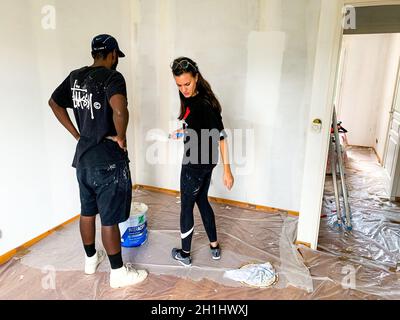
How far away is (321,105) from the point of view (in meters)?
2.06

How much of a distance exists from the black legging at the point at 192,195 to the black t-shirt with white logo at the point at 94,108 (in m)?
0.41

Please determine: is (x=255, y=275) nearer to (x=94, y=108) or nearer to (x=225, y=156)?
(x=225, y=156)

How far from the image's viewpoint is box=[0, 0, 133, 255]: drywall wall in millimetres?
2039

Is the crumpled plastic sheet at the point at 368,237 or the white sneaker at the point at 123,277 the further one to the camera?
the crumpled plastic sheet at the point at 368,237

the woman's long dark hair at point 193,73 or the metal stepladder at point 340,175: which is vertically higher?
the woman's long dark hair at point 193,73

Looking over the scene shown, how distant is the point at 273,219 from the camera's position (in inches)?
112

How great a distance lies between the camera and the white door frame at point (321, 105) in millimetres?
1911

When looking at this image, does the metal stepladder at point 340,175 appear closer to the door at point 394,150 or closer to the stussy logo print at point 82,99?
the door at point 394,150

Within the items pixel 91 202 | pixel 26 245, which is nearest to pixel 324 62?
pixel 91 202

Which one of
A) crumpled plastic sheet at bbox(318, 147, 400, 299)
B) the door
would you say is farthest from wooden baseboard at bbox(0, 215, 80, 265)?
the door

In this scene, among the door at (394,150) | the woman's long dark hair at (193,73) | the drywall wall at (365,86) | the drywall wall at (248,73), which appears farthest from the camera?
the drywall wall at (365,86)

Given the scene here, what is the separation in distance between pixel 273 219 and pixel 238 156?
2.27 feet

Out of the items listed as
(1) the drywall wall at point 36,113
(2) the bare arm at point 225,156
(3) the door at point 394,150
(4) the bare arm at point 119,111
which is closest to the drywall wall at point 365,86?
(3) the door at point 394,150

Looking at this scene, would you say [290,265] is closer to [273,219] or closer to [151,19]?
[273,219]
